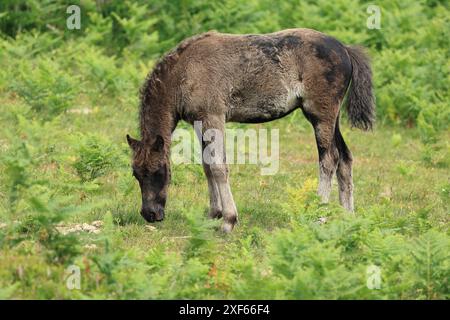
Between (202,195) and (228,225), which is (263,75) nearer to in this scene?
(228,225)

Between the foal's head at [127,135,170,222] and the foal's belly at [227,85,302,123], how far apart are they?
3.43ft

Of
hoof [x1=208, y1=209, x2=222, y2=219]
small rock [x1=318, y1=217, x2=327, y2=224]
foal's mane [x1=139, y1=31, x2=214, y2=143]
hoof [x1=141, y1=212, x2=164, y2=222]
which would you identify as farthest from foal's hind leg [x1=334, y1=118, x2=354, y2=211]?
hoof [x1=141, y1=212, x2=164, y2=222]

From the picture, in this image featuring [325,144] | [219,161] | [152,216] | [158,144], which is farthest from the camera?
[325,144]

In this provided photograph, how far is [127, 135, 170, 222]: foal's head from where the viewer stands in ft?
36.1

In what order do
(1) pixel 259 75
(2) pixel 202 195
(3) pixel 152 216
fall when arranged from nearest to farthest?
(3) pixel 152 216 < (1) pixel 259 75 < (2) pixel 202 195

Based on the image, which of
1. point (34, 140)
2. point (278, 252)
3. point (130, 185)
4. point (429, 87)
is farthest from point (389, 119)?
point (278, 252)

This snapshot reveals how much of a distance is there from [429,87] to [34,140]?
1044 centimetres

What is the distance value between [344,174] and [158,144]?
8.87 feet

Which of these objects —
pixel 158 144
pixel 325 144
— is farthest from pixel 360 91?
pixel 158 144

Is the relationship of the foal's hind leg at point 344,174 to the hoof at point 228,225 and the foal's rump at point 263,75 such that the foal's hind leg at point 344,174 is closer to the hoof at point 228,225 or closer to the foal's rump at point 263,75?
the foal's rump at point 263,75

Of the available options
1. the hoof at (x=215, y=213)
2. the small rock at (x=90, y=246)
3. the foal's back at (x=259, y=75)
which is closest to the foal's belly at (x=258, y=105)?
the foal's back at (x=259, y=75)

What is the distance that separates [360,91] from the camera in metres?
12.0

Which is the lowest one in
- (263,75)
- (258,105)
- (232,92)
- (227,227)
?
(227,227)

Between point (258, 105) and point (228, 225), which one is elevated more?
point (258, 105)
